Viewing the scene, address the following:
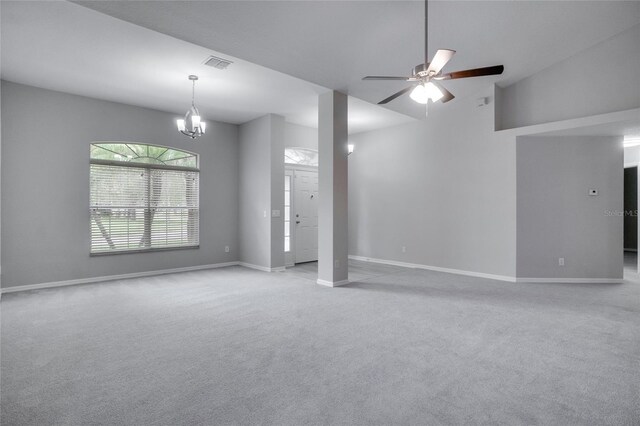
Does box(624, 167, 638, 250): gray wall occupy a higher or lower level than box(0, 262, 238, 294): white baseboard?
higher

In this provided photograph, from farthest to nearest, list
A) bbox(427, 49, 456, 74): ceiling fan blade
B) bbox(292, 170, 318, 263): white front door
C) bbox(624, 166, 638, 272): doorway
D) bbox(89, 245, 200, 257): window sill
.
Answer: bbox(624, 166, 638, 272): doorway, bbox(292, 170, 318, 263): white front door, bbox(89, 245, 200, 257): window sill, bbox(427, 49, 456, 74): ceiling fan blade

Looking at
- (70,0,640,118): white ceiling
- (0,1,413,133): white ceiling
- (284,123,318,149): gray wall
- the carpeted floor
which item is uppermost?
(70,0,640,118): white ceiling

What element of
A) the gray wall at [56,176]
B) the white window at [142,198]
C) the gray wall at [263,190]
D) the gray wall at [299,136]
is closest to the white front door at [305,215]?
the gray wall at [299,136]

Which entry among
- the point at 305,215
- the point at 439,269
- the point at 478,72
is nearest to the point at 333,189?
the point at 305,215

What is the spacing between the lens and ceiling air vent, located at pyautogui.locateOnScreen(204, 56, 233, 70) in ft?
13.8

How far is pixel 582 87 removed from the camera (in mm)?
5242

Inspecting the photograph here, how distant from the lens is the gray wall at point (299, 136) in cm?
716

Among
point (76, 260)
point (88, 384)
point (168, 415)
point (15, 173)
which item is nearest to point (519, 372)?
point (168, 415)

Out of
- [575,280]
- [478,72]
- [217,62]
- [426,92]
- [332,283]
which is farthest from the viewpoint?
[575,280]

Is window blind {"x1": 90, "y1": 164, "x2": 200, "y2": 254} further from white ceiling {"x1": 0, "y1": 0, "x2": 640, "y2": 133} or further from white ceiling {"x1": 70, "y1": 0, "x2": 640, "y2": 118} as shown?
white ceiling {"x1": 70, "y1": 0, "x2": 640, "y2": 118}

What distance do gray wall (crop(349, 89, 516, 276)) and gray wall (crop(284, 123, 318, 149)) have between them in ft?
3.99

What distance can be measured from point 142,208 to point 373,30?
191 inches

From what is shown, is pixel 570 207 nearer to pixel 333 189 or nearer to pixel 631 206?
pixel 333 189

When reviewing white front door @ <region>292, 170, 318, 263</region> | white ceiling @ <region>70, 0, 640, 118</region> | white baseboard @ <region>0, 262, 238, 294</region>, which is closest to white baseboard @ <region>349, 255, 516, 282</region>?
white front door @ <region>292, 170, 318, 263</region>
